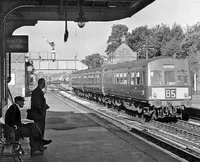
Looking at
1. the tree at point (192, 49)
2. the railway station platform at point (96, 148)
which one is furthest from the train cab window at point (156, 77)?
the tree at point (192, 49)

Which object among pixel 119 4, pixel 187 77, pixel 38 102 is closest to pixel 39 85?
pixel 38 102

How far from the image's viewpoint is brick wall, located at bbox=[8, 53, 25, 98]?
30722mm

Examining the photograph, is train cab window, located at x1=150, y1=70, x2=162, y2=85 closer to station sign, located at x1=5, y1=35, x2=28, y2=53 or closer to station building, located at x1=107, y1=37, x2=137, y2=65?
station sign, located at x1=5, y1=35, x2=28, y2=53

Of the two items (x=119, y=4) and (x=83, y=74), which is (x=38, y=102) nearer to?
(x=119, y=4)

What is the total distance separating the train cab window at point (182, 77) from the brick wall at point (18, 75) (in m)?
17.4

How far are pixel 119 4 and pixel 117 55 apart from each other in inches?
2796

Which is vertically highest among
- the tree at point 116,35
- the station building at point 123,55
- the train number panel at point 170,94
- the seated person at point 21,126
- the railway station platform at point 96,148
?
the tree at point 116,35

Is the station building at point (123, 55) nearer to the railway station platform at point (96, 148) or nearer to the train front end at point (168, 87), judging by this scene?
the train front end at point (168, 87)

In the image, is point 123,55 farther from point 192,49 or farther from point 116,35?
point 192,49

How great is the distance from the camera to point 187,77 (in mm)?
16781

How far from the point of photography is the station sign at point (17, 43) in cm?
996

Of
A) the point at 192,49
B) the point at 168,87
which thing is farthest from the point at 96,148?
the point at 192,49

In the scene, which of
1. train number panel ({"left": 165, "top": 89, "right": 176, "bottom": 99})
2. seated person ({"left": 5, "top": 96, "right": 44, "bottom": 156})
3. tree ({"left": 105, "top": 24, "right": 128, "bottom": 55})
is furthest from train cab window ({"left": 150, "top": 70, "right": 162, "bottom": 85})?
tree ({"left": 105, "top": 24, "right": 128, "bottom": 55})

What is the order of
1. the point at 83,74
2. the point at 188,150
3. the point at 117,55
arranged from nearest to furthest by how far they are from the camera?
the point at 188,150, the point at 83,74, the point at 117,55
